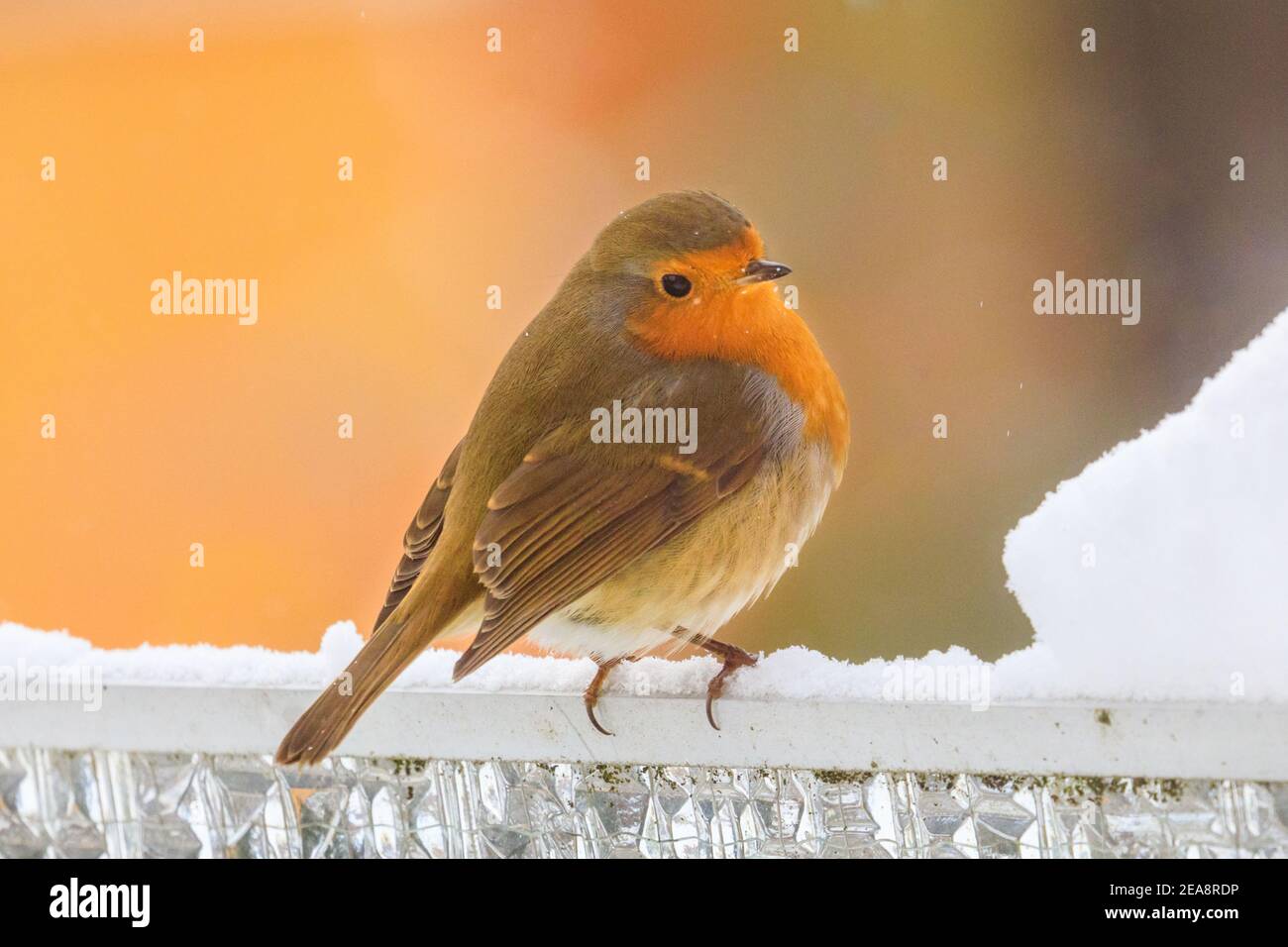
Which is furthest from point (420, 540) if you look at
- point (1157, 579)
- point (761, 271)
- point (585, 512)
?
point (1157, 579)

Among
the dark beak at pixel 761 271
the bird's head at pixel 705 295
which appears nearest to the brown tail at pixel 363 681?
the bird's head at pixel 705 295

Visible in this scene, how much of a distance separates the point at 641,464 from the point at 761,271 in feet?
1.18

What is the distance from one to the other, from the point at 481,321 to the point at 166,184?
1235mm

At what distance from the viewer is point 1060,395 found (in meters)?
4.20

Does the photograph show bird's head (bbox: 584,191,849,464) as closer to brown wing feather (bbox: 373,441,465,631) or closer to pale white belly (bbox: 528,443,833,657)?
pale white belly (bbox: 528,443,833,657)

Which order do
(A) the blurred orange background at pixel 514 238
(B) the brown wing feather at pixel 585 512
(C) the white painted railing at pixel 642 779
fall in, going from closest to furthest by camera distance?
(C) the white painted railing at pixel 642 779 → (B) the brown wing feather at pixel 585 512 → (A) the blurred orange background at pixel 514 238

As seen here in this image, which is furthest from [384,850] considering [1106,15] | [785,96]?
[1106,15]

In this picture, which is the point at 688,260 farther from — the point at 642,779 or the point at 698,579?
the point at 642,779

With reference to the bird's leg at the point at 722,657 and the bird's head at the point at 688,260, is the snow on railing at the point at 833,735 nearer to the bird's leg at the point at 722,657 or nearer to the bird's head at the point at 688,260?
the bird's leg at the point at 722,657

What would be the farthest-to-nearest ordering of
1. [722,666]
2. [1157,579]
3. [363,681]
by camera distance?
[722,666]
[363,681]
[1157,579]

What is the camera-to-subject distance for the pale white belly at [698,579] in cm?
225

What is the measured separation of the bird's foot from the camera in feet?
5.75

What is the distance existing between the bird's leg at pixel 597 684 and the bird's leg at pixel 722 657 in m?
0.10

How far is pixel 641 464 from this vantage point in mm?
2314
